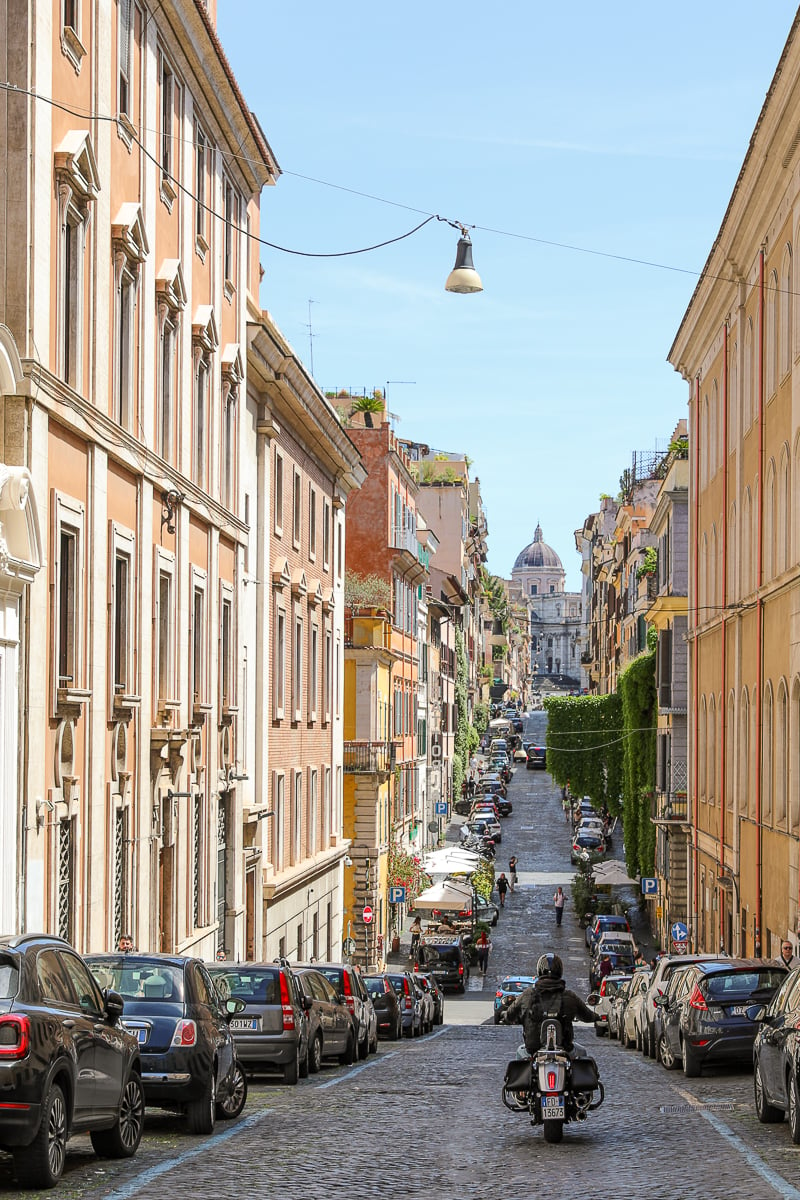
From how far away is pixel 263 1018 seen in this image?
61.7 ft

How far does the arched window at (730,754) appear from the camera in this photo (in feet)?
126

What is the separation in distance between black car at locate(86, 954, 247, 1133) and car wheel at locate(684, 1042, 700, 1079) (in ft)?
24.6

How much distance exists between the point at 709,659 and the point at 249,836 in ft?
46.4

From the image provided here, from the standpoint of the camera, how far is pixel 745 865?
3594cm

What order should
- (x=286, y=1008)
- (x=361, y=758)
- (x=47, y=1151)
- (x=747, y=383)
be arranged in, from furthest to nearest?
(x=361, y=758) → (x=747, y=383) → (x=286, y=1008) → (x=47, y=1151)

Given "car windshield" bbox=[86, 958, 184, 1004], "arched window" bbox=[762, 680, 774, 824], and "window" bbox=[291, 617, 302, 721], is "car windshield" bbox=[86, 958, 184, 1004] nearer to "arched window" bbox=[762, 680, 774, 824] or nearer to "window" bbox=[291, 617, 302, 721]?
"arched window" bbox=[762, 680, 774, 824]

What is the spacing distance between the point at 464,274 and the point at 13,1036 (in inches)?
505

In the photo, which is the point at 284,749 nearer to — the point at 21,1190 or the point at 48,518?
the point at 48,518

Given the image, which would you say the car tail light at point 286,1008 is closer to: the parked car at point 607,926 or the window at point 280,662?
the window at point 280,662

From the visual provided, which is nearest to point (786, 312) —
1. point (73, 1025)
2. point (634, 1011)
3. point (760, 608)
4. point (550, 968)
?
point (760, 608)

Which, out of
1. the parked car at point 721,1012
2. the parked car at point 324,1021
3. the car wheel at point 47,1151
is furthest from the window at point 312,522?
the car wheel at point 47,1151

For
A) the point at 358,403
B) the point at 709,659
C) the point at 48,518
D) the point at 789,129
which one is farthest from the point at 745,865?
the point at 358,403

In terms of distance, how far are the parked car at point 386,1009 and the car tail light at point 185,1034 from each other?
1726 centimetres

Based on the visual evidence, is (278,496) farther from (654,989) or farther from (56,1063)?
(56,1063)
